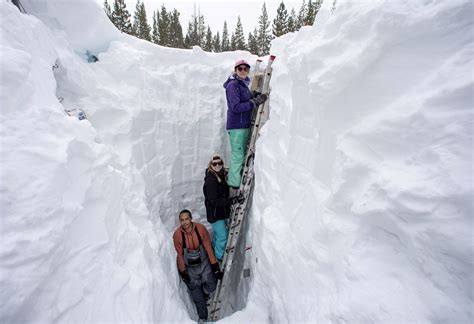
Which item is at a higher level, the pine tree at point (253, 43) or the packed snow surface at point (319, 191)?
the pine tree at point (253, 43)

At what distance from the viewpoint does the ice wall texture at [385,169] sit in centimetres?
116

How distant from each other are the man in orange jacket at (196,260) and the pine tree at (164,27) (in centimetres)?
1977

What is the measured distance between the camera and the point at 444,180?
3.82 ft

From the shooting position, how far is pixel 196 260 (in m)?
4.28

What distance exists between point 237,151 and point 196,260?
2.09 meters

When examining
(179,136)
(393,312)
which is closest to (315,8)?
(179,136)

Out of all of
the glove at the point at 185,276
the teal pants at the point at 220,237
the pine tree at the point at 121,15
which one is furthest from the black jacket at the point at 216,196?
the pine tree at the point at 121,15

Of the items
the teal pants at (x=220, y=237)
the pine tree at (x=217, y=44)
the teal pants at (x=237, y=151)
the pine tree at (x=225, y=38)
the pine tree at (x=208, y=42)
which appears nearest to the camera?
the teal pants at (x=237, y=151)

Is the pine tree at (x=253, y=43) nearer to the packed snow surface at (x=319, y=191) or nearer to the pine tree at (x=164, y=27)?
the pine tree at (x=164, y=27)

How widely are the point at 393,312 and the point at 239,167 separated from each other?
3.25 meters

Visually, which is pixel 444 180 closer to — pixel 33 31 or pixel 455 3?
pixel 455 3

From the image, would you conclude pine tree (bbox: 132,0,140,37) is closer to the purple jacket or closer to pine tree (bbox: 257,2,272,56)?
pine tree (bbox: 257,2,272,56)

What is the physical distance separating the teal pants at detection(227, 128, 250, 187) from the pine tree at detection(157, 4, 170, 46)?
19.1 m

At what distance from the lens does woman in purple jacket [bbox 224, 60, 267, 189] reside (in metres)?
3.86
